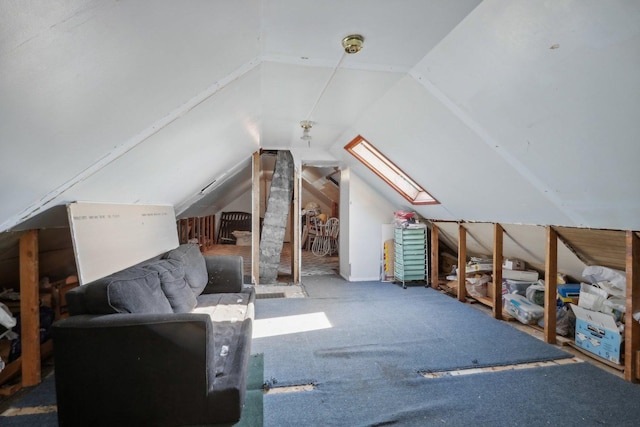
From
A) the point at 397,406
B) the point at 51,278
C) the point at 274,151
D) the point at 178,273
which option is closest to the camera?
the point at 397,406

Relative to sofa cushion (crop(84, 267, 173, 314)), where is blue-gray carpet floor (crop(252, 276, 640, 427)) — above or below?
below

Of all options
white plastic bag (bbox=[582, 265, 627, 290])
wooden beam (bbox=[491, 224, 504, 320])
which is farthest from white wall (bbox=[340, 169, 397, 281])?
white plastic bag (bbox=[582, 265, 627, 290])

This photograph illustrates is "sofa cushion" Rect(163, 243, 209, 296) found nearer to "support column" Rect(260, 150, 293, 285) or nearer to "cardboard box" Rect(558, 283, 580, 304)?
"support column" Rect(260, 150, 293, 285)

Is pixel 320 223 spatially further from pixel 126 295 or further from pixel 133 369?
pixel 133 369

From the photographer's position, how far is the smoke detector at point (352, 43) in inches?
66.4

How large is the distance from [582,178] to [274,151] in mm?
3717

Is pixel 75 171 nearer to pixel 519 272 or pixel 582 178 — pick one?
pixel 582 178

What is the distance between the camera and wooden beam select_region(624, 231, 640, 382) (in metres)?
1.92

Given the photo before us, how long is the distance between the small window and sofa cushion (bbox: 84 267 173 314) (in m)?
2.90

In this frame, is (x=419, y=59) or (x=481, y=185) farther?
(x=481, y=185)

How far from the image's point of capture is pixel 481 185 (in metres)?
2.58

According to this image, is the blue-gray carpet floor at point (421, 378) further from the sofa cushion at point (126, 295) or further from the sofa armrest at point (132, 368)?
the sofa cushion at point (126, 295)

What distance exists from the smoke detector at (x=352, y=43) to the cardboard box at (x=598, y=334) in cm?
252

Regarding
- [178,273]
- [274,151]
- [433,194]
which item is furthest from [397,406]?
[274,151]
